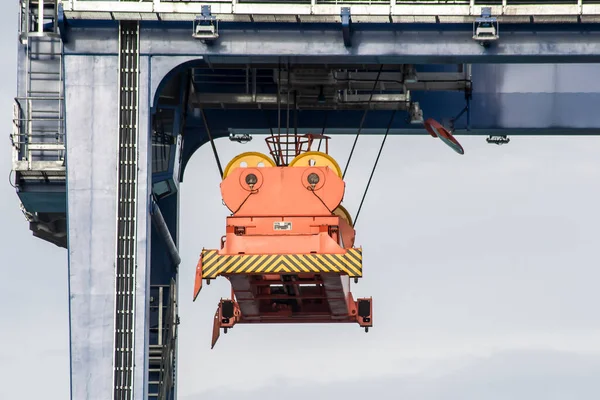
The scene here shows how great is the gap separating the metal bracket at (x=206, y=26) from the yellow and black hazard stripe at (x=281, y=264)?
3.57 metres

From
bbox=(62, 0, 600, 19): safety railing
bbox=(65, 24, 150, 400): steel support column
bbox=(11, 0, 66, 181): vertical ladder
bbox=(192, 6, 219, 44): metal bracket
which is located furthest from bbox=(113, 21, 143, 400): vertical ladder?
bbox=(11, 0, 66, 181): vertical ladder

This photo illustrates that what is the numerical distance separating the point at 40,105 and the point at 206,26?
5603 mm

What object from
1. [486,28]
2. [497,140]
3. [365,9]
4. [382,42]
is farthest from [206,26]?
[497,140]

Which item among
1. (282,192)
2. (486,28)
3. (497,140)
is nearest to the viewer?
(486,28)

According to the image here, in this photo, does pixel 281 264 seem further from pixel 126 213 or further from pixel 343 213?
pixel 343 213

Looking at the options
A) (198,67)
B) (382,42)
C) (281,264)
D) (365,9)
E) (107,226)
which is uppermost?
(365,9)

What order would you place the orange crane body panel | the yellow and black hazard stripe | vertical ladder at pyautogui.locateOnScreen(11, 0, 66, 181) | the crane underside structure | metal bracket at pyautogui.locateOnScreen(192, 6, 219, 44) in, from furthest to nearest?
vertical ladder at pyautogui.locateOnScreen(11, 0, 66, 181) → the orange crane body panel → the yellow and black hazard stripe → metal bracket at pyautogui.locateOnScreen(192, 6, 219, 44) → the crane underside structure

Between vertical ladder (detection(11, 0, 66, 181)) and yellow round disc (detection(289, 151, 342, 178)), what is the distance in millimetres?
4504

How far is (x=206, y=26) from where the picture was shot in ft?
100

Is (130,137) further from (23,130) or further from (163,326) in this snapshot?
(163,326)

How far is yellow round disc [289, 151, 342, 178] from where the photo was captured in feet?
109

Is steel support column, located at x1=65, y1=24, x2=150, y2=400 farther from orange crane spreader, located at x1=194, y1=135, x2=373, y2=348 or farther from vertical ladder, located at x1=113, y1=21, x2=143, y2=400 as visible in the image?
orange crane spreader, located at x1=194, y1=135, x2=373, y2=348

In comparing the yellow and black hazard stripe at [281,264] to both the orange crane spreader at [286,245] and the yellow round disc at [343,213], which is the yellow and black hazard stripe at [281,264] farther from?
the yellow round disc at [343,213]

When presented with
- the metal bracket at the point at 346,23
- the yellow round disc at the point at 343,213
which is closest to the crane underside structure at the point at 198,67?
the metal bracket at the point at 346,23
